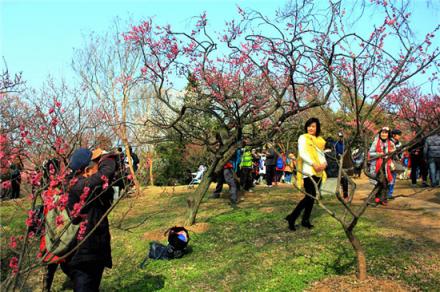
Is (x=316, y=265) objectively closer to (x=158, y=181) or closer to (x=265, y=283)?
(x=265, y=283)

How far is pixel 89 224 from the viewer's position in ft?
12.3

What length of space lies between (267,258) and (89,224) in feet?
8.75

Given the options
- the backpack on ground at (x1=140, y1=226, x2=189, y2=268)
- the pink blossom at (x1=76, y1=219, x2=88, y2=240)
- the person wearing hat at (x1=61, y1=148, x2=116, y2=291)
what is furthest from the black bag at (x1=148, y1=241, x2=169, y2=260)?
the pink blossom at (x1=76, y1=219, x2=88, y2=240)

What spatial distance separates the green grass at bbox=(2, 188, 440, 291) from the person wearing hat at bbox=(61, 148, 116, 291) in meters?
1.28

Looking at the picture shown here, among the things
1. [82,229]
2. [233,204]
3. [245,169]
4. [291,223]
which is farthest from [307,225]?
[245,169]

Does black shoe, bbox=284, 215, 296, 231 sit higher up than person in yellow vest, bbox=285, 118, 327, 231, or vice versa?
person in yellow vest, bbox=285, 118, 327, 231

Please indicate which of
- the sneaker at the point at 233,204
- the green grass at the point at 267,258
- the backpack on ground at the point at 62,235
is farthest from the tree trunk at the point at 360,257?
the sneaker at the point at 233,204

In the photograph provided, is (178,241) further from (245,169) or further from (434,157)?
(434,157)

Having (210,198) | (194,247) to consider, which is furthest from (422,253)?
(210,198)

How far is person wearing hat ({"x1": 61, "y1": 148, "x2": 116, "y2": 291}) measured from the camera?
358 cm

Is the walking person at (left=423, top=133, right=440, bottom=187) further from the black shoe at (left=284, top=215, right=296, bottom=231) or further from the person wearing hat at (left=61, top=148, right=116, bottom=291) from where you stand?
the person wearing hat at (left=61, top=148, right=116, bottom=291)

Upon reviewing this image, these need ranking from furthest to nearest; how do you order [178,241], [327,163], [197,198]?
[327,163] → [197,198] → [178,241]

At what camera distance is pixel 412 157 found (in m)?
11.7

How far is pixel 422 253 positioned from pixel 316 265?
135cm
